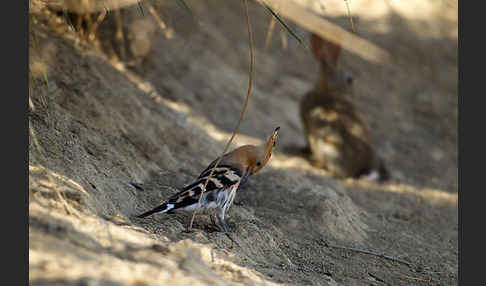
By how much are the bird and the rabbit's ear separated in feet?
12.9

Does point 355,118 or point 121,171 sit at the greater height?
point 355,118

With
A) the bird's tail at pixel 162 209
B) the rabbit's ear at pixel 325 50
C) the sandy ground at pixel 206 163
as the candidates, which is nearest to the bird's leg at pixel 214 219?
the sandy ground at pixel 206 163

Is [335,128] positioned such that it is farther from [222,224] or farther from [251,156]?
[222,224]

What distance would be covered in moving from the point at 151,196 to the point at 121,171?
1.32ft

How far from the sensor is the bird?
411 centimetres

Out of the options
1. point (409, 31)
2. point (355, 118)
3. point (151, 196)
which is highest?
point (409, 31)

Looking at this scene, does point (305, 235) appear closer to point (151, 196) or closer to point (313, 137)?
point (151, 196)

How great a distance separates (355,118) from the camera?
8367 mm

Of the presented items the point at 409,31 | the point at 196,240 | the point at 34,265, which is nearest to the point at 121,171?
the point at 196,240

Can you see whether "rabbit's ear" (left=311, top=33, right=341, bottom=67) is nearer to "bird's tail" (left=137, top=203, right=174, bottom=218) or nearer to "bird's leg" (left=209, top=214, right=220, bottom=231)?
"bird's leg" (left=209, top=214, right=220, bottom=231)

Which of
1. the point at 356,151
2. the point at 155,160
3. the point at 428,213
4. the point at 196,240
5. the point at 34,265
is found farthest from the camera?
the point at 356,151

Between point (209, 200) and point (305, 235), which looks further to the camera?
point (305, 235)

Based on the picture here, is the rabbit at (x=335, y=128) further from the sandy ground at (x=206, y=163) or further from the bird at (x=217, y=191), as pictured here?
the bird at (x=217, y=191)

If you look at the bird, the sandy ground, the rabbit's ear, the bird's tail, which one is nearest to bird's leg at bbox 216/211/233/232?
the bird
